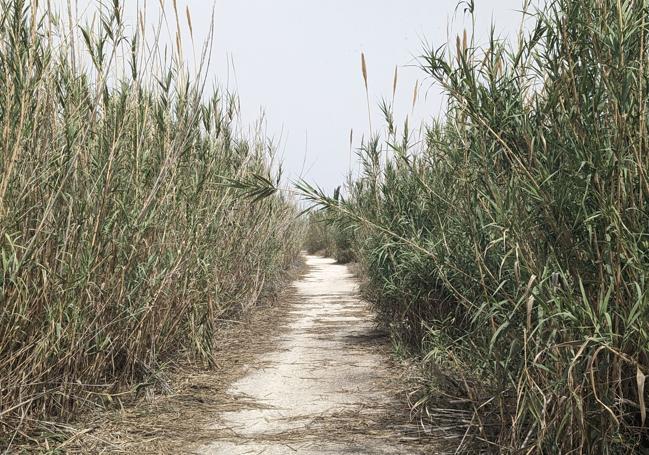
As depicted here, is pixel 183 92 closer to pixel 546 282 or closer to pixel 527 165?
pixel 527 165

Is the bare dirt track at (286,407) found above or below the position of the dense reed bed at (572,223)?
below

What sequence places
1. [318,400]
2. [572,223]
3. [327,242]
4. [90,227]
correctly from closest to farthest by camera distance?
[572,223]
[90,227]
[318,400]
[327,242]

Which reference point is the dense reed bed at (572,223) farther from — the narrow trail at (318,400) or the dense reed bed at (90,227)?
the dense reed bed at (90,227)

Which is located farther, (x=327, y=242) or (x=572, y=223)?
(x=327, y=242)

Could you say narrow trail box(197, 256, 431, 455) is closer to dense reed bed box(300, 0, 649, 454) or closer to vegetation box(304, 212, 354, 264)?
dense reed bed box(300, 0, 649, 454)

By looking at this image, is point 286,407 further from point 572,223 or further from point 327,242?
point 327,242

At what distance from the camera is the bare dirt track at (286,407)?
12.3 ft

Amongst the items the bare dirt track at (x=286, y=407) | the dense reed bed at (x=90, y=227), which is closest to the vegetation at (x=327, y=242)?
the bare dirt track at (x=286, y=407)

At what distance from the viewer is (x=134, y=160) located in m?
4.40

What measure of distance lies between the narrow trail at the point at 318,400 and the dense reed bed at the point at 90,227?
0.72 metres

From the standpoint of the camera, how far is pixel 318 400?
4812mm

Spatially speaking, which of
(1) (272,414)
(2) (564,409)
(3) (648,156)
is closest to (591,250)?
(3) (648,156)

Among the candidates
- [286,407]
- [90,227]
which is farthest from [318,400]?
[90,227]

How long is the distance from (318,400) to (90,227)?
6.70ft
